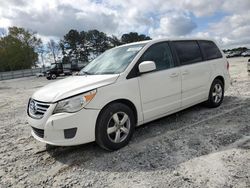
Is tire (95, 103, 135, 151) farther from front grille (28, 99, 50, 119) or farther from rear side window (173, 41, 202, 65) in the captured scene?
rear side window (173, 41, 202, 65)

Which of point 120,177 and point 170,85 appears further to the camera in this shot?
point 170,85

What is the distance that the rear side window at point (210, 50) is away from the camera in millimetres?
5305

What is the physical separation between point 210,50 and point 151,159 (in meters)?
3.39

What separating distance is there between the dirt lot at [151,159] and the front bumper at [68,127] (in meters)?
0.38

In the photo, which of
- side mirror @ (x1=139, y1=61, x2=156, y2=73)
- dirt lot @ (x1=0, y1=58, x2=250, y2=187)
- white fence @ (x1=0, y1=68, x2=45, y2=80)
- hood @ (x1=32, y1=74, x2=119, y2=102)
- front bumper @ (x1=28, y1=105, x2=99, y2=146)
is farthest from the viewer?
white fence @ (x1=0, y1=68, x2=45, y2=80)

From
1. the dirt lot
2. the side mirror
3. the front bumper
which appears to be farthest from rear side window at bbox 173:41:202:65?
the front bumper

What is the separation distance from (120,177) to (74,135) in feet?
2.85

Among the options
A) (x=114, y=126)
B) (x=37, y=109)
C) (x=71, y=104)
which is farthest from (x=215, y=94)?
(x=37, y=109)

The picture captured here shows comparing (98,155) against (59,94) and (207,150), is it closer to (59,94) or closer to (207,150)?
(59,94)

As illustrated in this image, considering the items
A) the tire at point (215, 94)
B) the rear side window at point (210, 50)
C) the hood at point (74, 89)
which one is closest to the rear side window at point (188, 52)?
the rear side window at point (210, 50)

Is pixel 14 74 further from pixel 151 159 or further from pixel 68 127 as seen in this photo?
pixel 151 159

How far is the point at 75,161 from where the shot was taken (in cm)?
341

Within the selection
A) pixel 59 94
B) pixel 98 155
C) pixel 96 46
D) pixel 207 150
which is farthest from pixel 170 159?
pixel 96 46

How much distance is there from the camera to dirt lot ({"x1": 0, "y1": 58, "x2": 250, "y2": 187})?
9.15 ft
